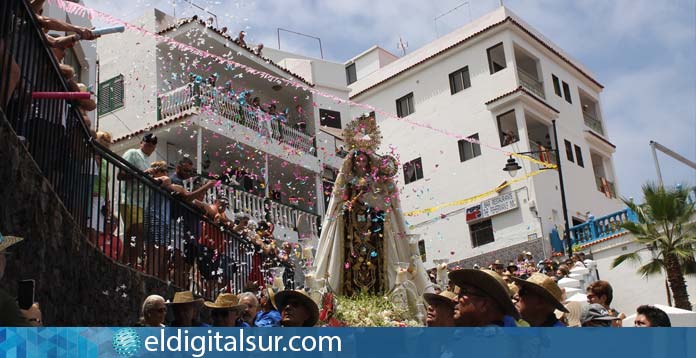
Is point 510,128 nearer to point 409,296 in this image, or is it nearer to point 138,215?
point 409,296

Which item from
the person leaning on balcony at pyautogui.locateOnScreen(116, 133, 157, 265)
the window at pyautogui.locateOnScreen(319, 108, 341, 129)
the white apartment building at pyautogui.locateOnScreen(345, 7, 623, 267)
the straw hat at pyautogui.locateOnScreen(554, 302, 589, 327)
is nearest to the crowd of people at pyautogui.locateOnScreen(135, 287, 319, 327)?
the straw hat at pyautogui.locateOnScreen(554, 302, 589, 327)

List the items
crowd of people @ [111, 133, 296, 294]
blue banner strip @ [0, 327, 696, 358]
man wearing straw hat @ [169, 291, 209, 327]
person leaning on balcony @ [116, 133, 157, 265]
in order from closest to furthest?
blue banner strip @ [0, 327, 696, 358] → man wearing straw hat @ [169, 291, 209, 327] → person leaning on balcony @ [116, 133, 157, 265] → crowd of people @ [111, 133, 296, 294]

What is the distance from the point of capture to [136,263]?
9.05m

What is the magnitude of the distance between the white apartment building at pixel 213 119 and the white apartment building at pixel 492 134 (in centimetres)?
787

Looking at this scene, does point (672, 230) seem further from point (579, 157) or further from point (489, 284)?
point (489, 284)

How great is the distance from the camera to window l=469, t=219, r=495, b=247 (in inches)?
1163

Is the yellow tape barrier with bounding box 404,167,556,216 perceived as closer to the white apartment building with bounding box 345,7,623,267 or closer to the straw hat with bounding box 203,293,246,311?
the white apartment building with bounding box 345,7,623,267

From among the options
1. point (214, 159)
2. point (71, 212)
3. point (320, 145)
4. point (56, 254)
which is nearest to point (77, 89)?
point (71, 212)

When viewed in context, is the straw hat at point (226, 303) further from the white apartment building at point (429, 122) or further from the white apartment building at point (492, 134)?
the white apartment building at point (492, 134)

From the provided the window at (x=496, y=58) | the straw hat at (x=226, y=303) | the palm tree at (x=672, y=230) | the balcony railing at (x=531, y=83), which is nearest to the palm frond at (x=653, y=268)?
the palm tree at (x=672, y=230)

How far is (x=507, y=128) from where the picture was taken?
3033 centimetres

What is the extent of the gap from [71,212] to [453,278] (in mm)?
4187

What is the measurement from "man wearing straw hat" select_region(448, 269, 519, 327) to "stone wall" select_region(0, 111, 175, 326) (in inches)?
118

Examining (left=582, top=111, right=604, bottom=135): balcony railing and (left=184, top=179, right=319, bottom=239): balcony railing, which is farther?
(left=582, top=111, right=604, bottom=135): balcony railing
